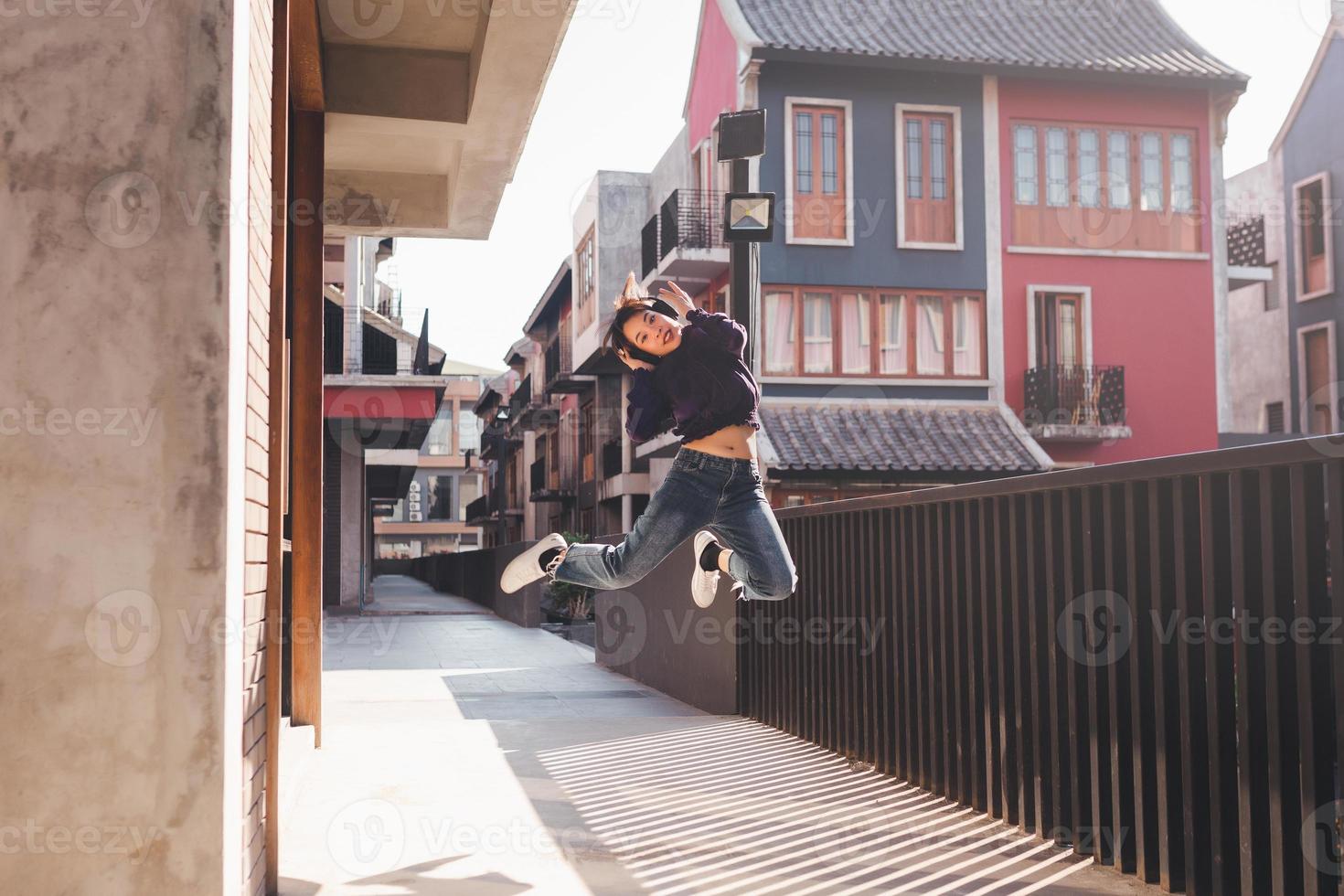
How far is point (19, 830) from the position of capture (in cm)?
300

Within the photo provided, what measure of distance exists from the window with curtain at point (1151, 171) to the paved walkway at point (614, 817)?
19515 millimetres

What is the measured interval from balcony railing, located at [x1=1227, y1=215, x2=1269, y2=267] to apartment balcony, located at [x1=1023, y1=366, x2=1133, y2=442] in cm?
558

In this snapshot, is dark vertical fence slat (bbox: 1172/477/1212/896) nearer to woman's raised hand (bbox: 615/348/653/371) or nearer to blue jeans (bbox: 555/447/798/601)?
blue jeans (bbox: 555/447/798/601)

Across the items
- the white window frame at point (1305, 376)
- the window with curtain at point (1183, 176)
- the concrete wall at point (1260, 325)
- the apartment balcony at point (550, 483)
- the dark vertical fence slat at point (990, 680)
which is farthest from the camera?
the apartment balcony at point (550, 483)

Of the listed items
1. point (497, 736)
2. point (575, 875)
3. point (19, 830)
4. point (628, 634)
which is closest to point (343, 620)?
point (628, 634)

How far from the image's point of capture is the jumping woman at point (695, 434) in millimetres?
4938

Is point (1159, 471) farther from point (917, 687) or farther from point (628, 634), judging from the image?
point (628, 634)

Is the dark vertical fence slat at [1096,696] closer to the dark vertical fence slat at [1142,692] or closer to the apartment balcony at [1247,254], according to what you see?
the dark vertical fence slat at [1142,692]

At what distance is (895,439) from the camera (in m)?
23.4

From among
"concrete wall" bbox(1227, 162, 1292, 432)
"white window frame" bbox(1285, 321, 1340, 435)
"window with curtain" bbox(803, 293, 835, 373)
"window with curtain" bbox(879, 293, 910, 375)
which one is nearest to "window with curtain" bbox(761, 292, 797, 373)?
"window with curtain" bbox(803, 293, 835, 373)

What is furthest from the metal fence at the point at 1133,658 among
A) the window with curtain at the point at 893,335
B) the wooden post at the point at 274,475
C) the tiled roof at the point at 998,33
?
the tiled roof at the point at 998,33

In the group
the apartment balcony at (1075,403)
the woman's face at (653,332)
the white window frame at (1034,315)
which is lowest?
the woman's face at (653,332)

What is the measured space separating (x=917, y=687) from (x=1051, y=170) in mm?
20695

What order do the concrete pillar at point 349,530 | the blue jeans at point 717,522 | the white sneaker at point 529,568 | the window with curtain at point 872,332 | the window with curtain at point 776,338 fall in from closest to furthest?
the blue jeans at point 717,522 → the white sneaker at point 529,568 → the window with curtain at point 776,338 → the window with curtain at point 872,332 → the concrete pillar at point 349,530
